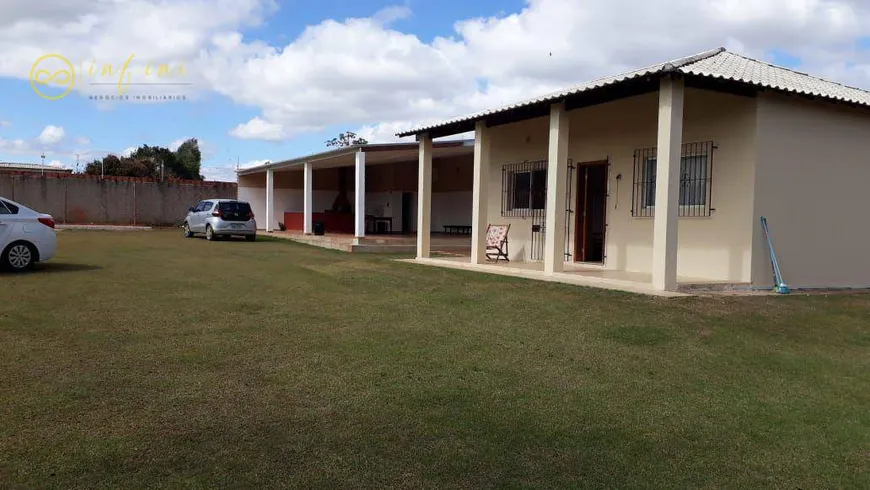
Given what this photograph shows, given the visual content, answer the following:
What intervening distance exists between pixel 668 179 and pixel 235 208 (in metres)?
16.1

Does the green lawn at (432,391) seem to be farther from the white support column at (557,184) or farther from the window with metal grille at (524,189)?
the window with metal grille at (524,189)

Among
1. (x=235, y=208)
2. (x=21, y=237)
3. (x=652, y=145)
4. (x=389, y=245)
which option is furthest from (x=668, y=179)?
(x=235, y=208)

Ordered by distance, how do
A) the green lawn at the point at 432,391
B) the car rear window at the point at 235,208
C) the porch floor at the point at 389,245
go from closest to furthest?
the green lawn at the point at 432,391 → the porch floor at the point at 389,245 → the car rear window at the point at 235,208

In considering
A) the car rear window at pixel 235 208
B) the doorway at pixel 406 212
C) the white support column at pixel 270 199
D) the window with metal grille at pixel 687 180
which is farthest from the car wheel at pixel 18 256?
the doorway at pixel 406 212

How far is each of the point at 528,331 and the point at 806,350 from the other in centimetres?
267

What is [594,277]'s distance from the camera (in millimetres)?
10109

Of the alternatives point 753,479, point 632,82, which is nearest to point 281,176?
point 632,82

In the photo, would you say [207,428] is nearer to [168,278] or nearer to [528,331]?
[528,331]

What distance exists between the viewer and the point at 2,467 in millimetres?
3336

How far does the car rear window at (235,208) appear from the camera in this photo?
70.0 feet

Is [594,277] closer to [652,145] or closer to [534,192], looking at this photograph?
[652,145]

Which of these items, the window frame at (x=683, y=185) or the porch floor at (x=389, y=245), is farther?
the porch floor at (x=389, y=245)

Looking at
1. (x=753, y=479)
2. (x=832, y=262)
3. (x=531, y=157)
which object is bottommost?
(x=753, y=479)

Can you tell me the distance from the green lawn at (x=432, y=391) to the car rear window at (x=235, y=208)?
12616mm
